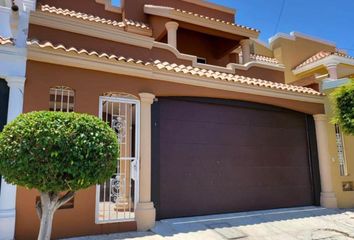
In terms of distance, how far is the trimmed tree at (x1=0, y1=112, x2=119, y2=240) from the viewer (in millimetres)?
3555

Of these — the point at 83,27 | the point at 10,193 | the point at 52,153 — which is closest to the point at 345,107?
the point at 83,27

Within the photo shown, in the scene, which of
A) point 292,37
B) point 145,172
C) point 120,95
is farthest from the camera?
point 292,37

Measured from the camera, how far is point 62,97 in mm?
6398

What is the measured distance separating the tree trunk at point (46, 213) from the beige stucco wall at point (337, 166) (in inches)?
350

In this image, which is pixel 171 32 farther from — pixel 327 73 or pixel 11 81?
pixel 327 73

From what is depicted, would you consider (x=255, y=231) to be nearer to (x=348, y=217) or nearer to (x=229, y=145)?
(x=229, y=145)

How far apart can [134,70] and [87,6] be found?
4.98 metres

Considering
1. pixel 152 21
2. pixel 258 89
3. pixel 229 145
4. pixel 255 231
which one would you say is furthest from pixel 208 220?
pixel 152 21

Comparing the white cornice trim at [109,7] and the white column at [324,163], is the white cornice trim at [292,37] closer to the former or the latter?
the white column at [324,163]

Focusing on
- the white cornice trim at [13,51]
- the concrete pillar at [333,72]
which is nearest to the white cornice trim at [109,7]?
the white cornice trim at [13,51]

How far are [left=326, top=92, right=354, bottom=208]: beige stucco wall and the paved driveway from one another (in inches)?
45.7

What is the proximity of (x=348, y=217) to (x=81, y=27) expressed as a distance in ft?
29.0

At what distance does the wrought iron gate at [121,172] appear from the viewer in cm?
651

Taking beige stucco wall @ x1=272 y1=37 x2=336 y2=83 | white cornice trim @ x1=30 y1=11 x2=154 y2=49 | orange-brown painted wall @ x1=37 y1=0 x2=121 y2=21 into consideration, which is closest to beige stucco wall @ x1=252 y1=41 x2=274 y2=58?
beige stucco wall @ x1=272 y1=37 x2=336 y2=83
